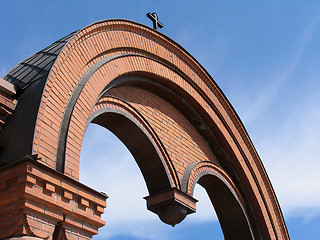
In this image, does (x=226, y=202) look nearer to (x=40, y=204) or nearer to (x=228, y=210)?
(x=228, y=210)

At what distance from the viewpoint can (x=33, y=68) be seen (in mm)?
4305

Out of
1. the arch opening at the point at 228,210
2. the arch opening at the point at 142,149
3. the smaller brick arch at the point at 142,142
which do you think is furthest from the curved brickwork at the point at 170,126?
the arch opening at the point at 228,210

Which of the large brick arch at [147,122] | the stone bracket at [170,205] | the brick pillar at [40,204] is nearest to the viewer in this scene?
the brick pillar at [40,204]

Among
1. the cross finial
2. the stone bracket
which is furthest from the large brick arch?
the cross finial

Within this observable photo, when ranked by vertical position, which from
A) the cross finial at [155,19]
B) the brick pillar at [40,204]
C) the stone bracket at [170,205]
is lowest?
the brick pillar at [40,204]

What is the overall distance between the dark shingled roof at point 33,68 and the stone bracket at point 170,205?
2468mm

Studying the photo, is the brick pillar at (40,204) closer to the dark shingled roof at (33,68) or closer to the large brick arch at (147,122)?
the large brick arch at (147,122)

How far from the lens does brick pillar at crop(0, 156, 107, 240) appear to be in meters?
3.13

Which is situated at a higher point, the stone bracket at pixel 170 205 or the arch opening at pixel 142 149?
the arch opening at pixel 142 149

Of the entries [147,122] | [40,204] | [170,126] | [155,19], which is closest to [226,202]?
[170,126]

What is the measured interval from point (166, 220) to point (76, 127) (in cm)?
234

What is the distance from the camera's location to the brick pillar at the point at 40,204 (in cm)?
313

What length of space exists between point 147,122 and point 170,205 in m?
1.18

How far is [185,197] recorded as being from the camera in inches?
231
